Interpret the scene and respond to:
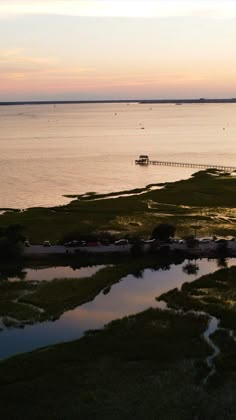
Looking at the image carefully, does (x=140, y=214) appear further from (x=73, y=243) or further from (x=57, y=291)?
(x=57, y=291)

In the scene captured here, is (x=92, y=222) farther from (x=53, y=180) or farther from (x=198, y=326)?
(x=53, y=180)

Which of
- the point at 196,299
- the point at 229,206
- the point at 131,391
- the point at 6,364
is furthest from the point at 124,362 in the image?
the point at 229,206

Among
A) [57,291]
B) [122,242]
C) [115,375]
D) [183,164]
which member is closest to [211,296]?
[57,291]

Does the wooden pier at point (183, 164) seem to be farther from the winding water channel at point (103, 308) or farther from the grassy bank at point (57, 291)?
the grassy bank at point (57, 291)

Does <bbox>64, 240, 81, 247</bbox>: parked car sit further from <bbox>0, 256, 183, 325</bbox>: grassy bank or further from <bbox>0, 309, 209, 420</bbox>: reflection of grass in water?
<bbox>0, 309, 209, 420</bbox>: reflection of grass in water

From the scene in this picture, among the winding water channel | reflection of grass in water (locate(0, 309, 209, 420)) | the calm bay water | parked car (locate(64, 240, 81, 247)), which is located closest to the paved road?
parked car (locate(64, 240, 81, 247))
